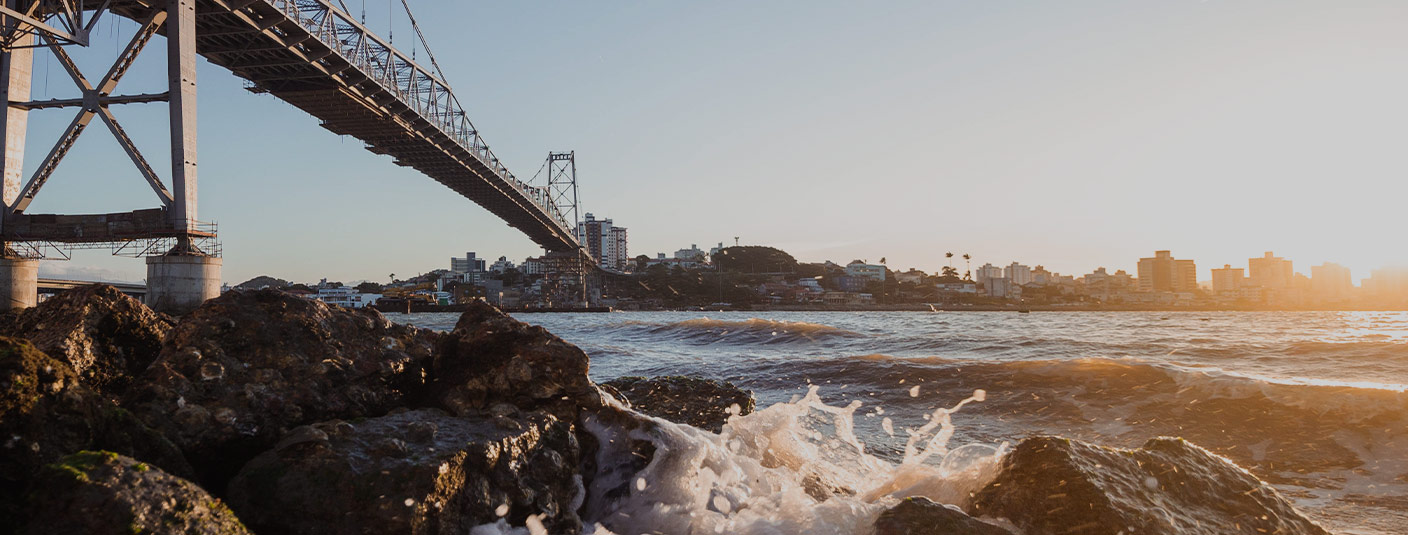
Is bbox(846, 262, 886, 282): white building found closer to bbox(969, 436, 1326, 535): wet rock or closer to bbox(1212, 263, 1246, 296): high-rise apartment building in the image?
bbox(1212, 263, 1246, 296): high-rise apartment building

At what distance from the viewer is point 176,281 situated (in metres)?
14.0

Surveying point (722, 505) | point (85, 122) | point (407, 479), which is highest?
point (85, 122)

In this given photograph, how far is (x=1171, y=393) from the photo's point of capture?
634 centimetres

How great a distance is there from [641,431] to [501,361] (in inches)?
29.1

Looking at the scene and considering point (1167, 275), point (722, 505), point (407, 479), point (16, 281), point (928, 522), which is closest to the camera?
point (407, 479)

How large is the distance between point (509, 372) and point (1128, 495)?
2.54 m

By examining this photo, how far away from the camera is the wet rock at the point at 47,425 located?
166cm

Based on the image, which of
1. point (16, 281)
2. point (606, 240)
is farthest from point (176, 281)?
point (606, 240)

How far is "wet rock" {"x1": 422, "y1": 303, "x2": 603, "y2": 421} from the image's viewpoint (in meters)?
3.11

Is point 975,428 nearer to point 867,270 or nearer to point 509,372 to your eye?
point 509,372

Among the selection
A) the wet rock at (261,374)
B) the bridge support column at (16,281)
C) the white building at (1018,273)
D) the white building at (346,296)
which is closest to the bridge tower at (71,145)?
the bridge support column at (16,281)

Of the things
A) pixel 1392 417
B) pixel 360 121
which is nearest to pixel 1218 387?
pixel 1392 417

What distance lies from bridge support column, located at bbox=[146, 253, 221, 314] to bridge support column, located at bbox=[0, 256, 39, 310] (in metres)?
2.71

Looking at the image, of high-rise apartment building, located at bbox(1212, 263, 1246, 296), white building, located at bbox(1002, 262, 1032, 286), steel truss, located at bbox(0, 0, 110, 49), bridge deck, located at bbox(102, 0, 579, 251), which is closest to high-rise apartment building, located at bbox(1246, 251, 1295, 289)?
high-rise apartment building, located at bbox(1212, 263, 1246, 296)
